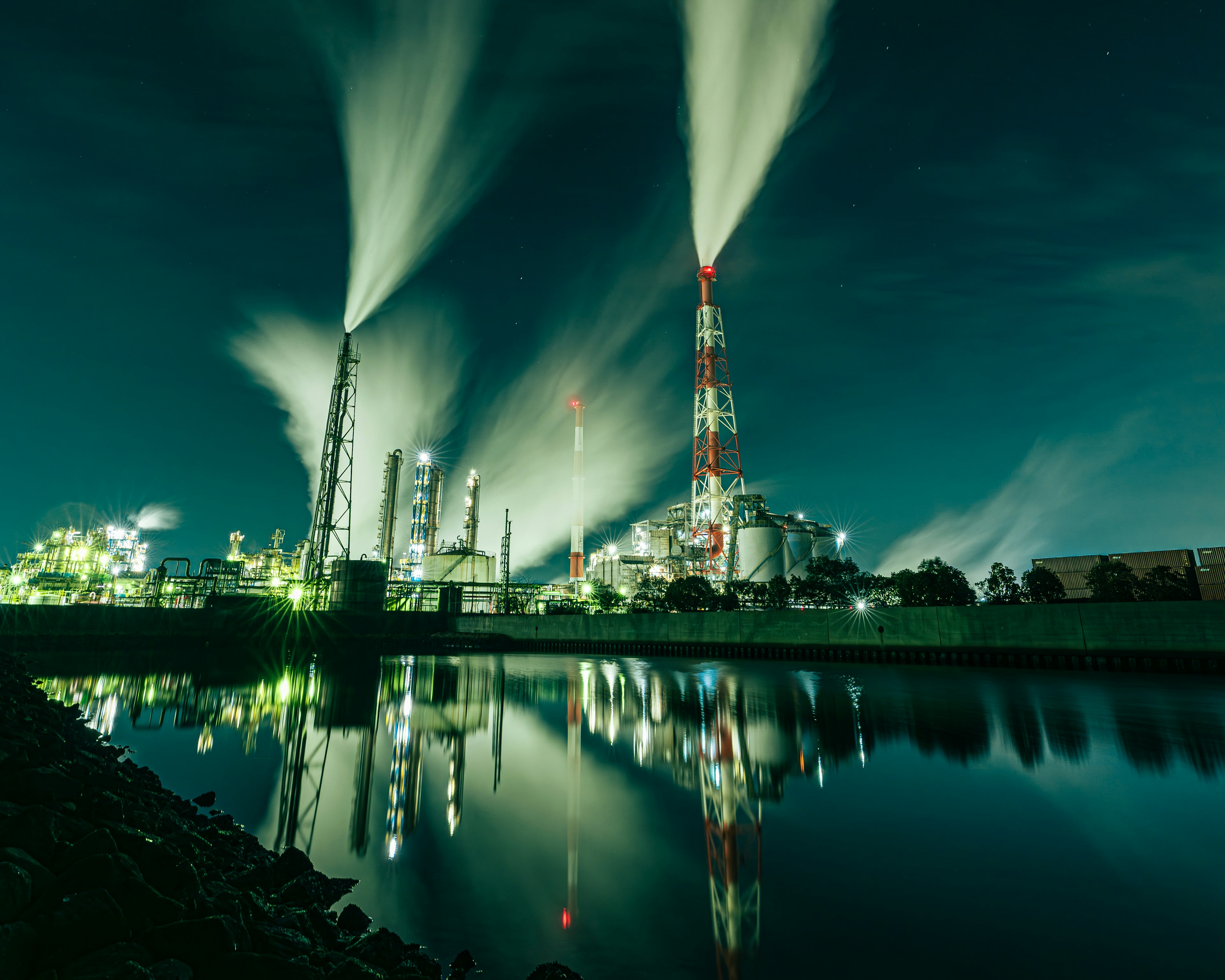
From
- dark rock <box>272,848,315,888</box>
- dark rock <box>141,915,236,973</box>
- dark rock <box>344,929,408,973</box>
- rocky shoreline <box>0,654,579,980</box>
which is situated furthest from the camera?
dark rock <box>272,848,315,888</box>

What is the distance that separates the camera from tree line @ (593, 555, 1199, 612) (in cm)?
5719

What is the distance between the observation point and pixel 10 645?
36469 mm

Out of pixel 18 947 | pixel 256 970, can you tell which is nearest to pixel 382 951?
pixel 256 970

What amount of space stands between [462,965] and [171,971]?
2.22 metres

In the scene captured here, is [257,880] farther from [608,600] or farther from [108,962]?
[608,600]

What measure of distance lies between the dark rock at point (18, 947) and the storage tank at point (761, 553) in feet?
289

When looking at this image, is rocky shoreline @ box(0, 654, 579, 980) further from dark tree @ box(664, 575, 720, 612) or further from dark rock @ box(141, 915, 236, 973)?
dark tree @ box(664, 575, 720, 612)

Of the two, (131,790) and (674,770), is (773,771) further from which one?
(131,790)

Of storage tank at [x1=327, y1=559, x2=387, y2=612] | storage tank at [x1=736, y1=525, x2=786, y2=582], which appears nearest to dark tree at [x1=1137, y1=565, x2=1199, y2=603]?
storage tank at [x1=736, y1=525, x2=786, y2=582]

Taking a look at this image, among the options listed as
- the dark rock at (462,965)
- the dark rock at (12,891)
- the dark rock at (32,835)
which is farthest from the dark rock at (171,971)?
the dark rock at (32,835)

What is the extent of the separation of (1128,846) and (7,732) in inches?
575

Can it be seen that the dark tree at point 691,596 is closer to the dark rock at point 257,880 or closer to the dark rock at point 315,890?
the dark rock at point 315,890

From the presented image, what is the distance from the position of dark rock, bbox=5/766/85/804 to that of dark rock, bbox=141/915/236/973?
3.67 meters

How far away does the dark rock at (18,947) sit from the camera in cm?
280
